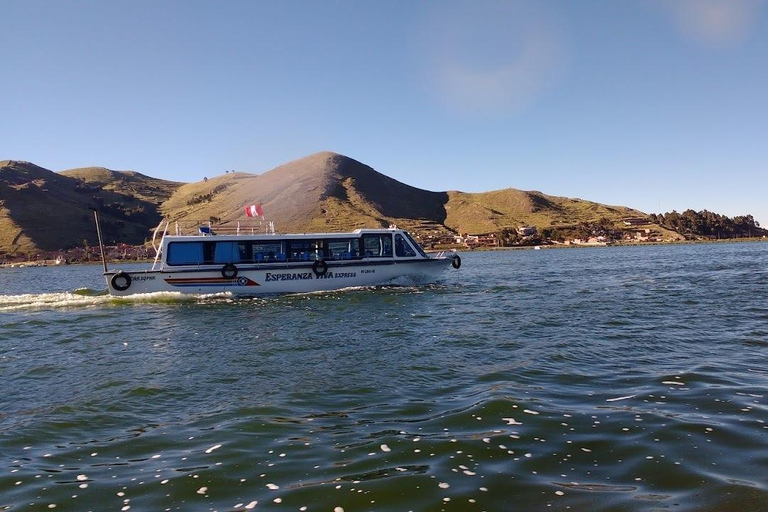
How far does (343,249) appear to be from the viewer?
118ft

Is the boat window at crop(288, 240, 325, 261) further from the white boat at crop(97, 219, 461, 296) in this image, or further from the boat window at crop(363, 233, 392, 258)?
the boat window at crop(363, 233, 392, 258)

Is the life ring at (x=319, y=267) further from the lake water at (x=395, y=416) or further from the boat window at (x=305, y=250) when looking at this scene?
the lake water at (x=395, y=416)

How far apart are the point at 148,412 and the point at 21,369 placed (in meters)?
6.83

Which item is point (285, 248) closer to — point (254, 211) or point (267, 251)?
point (267, 251)

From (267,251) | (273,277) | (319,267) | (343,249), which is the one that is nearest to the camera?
(273,277)

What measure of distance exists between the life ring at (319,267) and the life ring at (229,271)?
5.21 metres

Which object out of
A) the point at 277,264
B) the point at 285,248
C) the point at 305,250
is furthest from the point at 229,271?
the point at 305,250

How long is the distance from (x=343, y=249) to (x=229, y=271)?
795 centimetres

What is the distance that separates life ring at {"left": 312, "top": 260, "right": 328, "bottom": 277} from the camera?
3478cm

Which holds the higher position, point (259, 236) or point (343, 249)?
point (259, 236)

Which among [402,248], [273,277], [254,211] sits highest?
[254,211]

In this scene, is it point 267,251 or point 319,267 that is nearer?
point 267,251

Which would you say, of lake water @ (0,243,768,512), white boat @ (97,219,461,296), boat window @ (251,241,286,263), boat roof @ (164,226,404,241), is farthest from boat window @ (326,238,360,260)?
lake water @ (0,243,768,512)

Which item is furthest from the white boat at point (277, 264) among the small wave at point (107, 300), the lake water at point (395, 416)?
the lake water at point (395, 416)
